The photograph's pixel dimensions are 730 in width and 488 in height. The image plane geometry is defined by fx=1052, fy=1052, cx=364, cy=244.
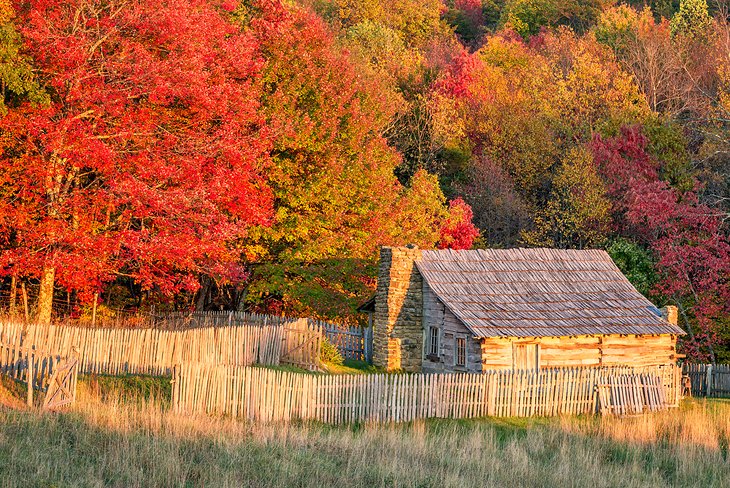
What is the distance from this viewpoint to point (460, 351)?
114ft

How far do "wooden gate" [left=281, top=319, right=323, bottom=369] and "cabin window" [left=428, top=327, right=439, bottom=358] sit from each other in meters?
3.98

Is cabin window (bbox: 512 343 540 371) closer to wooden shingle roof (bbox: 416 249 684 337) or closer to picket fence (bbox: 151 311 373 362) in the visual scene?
wooden shingle roof (bbox: 416 249 684 337)

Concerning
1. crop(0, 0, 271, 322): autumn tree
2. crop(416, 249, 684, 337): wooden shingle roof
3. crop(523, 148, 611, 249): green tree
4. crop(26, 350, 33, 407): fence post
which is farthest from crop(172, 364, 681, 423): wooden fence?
crop(523, 148, 611, 249): green tree

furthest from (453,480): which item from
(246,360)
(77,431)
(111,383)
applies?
(246,360)

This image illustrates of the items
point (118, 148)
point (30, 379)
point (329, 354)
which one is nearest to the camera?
point (30, 379)

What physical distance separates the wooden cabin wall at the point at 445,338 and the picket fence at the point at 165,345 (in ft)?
13.6

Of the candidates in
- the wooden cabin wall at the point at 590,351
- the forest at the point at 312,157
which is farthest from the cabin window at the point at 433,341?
the forest at the point at 312,157

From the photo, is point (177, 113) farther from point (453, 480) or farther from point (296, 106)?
point (453, 480)

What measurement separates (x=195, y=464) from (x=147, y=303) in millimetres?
29959

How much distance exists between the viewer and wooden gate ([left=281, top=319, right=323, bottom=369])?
34.7m

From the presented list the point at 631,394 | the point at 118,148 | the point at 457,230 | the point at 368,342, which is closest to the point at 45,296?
the point at 118,148

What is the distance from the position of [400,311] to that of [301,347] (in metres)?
3.91

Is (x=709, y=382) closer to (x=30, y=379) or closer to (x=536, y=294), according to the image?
(x=536, y=294)

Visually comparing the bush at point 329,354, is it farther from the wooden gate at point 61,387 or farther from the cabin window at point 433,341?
the wooden gate at point 61,387
